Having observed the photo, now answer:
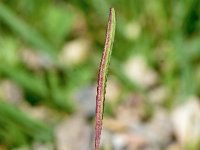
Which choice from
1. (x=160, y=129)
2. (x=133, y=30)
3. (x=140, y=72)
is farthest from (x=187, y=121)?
(x=133, y=30)

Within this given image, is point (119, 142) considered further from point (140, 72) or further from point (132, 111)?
point (140, 72)

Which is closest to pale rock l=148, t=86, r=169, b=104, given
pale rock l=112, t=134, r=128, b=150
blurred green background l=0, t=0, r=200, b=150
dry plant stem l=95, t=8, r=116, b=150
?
blurred green background l=0, t=0, r=200, b=150

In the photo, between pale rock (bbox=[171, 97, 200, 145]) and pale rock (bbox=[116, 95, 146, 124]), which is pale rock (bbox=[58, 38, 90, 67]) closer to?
pale rock (bbox=[116, 95, 146, 124])

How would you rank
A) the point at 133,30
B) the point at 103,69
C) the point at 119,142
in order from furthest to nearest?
1. the point at 133,30
2. the point at 119,142
3. the point at 103,69

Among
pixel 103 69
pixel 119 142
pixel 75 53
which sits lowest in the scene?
pixel 103 69

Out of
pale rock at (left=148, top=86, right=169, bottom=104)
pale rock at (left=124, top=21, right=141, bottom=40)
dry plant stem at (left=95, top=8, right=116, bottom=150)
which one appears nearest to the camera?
dry plant stem at (left=95, top=8, right=116, bottom=150)

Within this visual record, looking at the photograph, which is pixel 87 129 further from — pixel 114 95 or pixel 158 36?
pixel 158 36

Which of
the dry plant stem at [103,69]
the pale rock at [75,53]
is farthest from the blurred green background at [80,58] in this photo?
the dry plant stem at [103,69]
